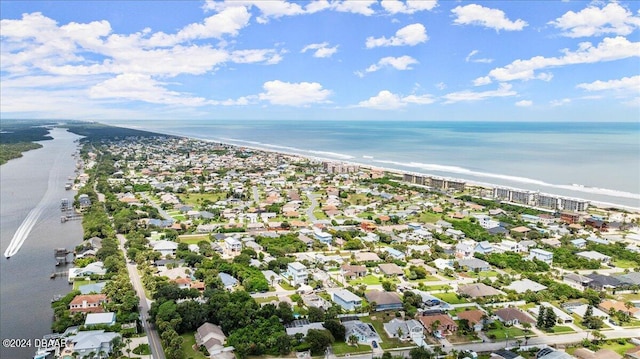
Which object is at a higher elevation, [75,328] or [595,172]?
[595,172]

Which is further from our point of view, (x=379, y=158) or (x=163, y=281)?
(x=379, y=158)

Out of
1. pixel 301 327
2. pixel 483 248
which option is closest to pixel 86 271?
pixel 301 327

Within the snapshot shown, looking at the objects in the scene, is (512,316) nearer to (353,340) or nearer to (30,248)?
(353,340)

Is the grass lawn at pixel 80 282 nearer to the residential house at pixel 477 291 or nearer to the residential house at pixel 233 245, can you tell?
the residential house at pixel 233 245

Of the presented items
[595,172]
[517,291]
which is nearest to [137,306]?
[517,291]

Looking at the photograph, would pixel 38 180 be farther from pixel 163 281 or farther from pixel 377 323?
pixel 377 323

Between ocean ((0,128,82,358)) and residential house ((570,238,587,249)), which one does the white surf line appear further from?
residential house ((570,238,587,249))

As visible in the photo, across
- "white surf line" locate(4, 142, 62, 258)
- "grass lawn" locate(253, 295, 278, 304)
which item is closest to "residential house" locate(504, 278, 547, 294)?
"grass lawn" locate(253, 295, 278, 304)
